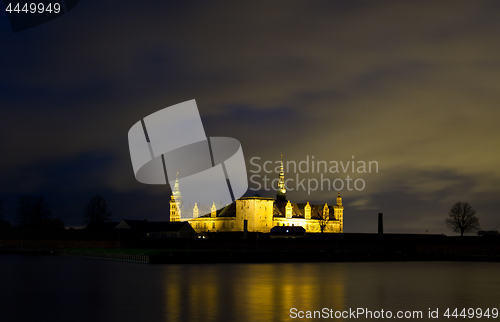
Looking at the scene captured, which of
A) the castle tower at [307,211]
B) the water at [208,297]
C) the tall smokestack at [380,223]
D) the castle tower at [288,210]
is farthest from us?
the castle tower at [307,211]

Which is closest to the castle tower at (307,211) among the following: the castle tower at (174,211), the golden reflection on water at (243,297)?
the castle tower at (174,211)

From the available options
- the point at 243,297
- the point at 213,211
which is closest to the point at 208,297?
the point at 243,297

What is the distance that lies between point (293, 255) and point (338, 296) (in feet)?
145

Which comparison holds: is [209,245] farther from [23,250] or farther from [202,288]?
[202,288]

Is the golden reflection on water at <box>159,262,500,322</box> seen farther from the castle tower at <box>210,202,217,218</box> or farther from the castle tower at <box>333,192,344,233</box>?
the castle tower at <box>333,192,344,233</box>

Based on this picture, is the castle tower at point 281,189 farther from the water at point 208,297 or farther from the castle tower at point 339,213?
the water at point 208,297

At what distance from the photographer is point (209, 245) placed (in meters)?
92.7

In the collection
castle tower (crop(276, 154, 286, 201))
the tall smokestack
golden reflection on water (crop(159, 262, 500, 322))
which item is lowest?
golden reflection on water (crop(159, 262, 500, 322))

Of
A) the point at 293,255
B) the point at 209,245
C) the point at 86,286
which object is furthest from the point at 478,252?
the point at 86,286

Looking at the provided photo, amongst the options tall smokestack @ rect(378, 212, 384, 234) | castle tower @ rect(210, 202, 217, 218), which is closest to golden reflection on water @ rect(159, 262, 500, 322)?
tall smokestack @ rect(378, 212, 384, 234)

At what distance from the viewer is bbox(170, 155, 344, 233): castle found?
125250mm

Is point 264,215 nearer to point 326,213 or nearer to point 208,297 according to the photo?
point 326,213

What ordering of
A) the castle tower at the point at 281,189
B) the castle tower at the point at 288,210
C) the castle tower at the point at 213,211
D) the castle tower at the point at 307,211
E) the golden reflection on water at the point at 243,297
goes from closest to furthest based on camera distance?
the golden reflection on water at the point at 243,297 < the castle tower at the point at 288,210 < the castle tower at the point at 213,211 < the castle tower at the point at 307,211 < the castle tower at the point at 281,189

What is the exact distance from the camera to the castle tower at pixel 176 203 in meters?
145
